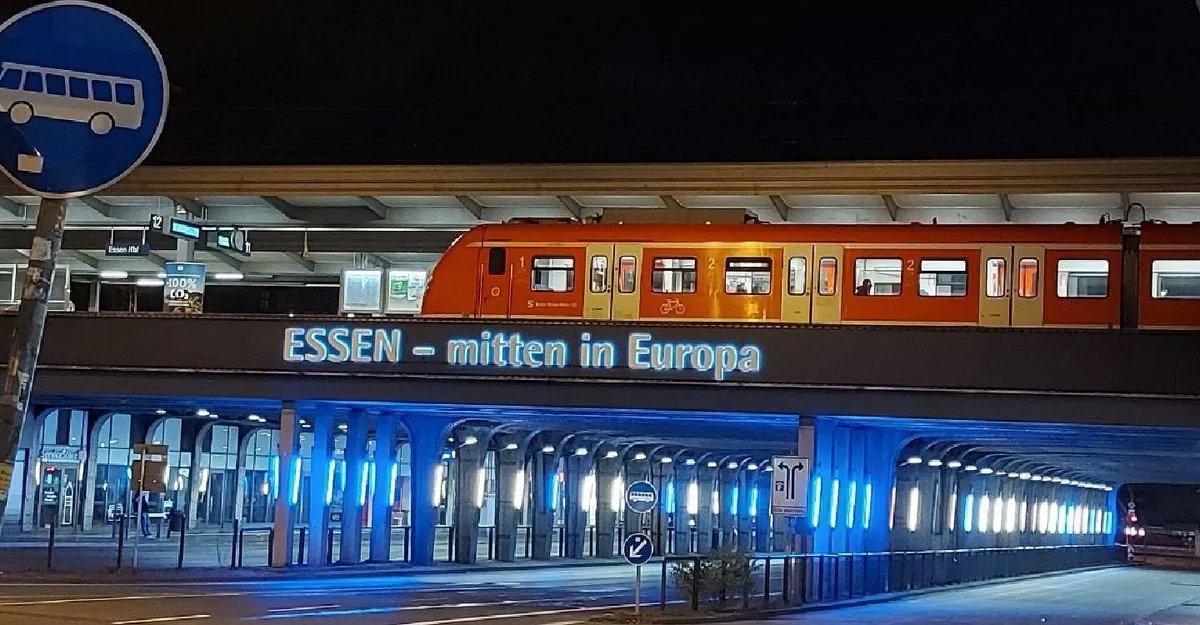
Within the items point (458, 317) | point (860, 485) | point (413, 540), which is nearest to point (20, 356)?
point (458, 317)

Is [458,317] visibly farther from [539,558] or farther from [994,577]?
[994,577]

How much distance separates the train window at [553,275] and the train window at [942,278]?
7179 mm

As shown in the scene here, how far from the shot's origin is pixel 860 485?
115ft

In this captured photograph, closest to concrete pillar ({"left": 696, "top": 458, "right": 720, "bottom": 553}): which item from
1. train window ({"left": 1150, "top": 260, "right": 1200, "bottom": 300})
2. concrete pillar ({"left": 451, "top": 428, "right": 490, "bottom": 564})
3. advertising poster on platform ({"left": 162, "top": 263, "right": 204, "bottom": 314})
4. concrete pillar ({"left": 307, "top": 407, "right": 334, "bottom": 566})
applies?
concrete pillar ({"left": 451, "top": 428, "right": 490, "bottom": 564})

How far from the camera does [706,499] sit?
6169cm

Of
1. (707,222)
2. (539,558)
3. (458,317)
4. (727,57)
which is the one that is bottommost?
(539,558)

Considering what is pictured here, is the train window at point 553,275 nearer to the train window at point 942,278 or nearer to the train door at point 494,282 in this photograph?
the train door at point 494,282

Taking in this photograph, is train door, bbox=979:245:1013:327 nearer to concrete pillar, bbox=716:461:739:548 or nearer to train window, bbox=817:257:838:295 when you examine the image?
train window, bbox=817:257:838:295

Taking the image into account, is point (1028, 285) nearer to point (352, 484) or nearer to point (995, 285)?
point (995, 285)

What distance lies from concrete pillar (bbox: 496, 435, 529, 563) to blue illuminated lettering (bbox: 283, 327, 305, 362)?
13.4 metres

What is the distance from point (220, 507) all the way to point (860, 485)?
30.0 meters

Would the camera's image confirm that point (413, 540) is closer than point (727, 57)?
Yes

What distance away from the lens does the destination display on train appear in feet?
98.2

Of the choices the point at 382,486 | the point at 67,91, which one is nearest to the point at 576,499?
the point at 382,486
